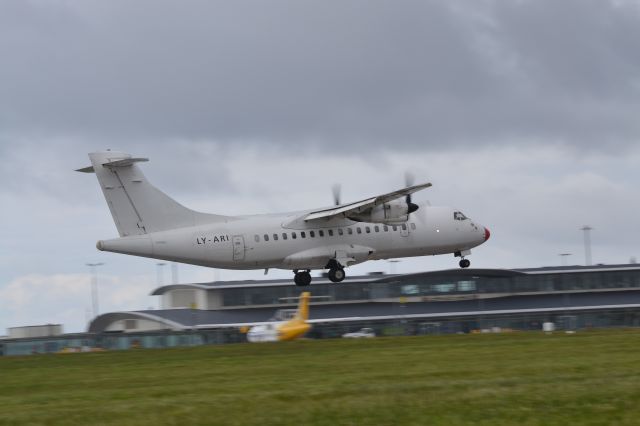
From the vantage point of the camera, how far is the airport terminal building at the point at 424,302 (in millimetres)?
83625

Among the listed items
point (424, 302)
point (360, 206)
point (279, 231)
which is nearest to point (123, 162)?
point (279, 231)

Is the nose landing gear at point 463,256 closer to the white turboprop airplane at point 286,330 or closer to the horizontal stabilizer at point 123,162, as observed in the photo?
the white turboprop airplane at point 286,330

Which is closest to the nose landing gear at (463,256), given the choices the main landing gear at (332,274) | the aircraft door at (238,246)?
the main landing gear at (332,274)

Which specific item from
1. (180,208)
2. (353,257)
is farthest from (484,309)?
(180,208)

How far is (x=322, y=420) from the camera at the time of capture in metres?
19.3

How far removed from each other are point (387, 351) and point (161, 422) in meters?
17.0

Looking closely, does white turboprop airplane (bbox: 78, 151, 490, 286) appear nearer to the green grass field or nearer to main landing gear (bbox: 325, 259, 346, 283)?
main landing gear (bbox: 325, 259, 346, 283)

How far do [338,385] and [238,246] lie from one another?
1935 cm

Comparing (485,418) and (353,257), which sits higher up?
(353,257)

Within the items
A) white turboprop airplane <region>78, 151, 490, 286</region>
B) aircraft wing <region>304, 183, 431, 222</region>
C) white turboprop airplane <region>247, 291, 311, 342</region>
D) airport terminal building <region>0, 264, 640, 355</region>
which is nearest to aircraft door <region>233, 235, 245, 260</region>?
white turboprop airplane <region>78, 151, 490, 286</region>

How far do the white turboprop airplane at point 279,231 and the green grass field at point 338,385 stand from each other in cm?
572

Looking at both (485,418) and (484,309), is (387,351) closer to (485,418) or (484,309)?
(485,418)

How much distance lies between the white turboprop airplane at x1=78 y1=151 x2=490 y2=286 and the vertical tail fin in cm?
4

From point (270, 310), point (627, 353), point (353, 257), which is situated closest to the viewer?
point (627, 353)
